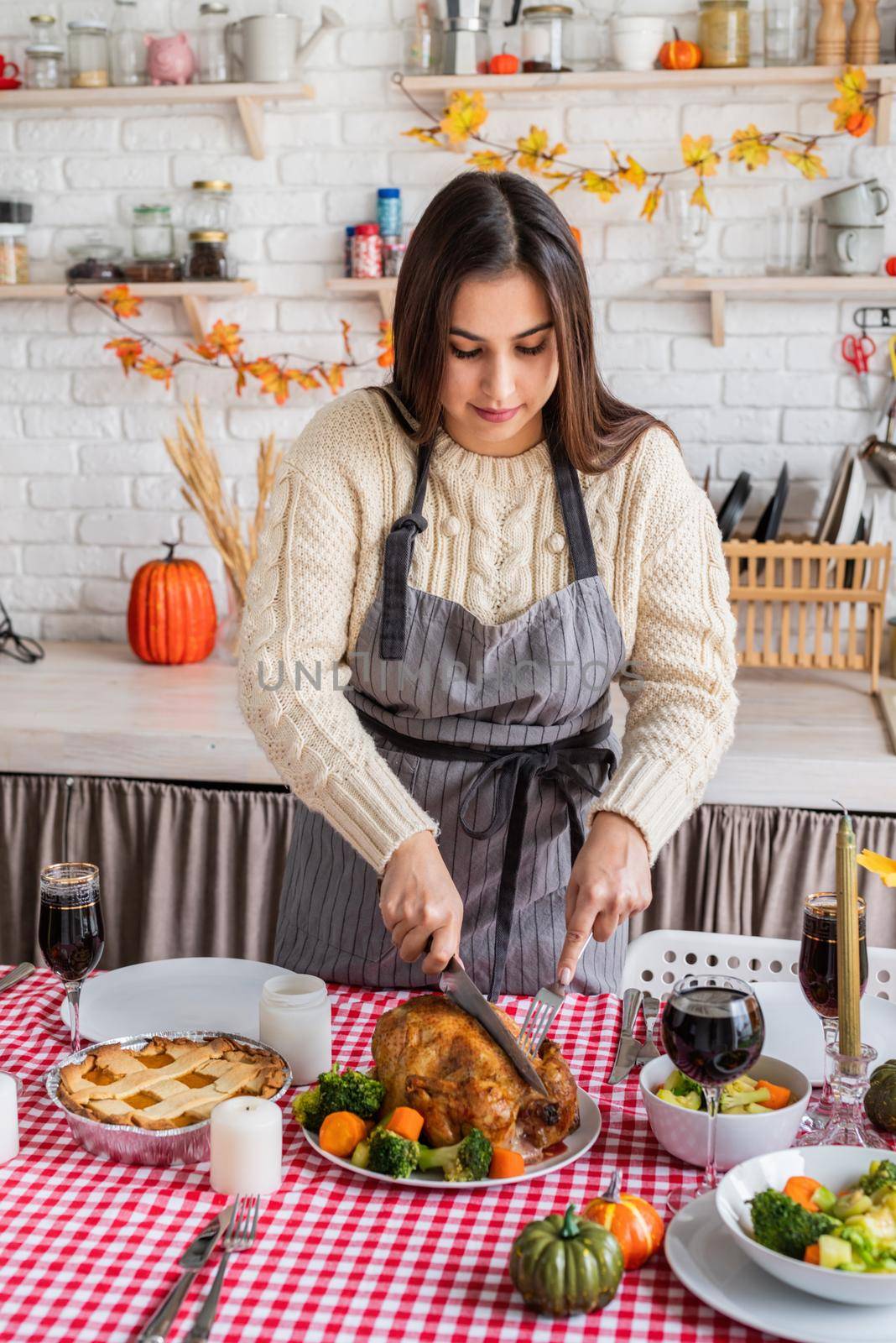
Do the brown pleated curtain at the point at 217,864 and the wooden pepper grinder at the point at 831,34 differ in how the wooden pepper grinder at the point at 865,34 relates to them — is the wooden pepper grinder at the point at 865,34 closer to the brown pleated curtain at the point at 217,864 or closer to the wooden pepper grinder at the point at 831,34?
the wooden pepper grinder at the point at 831,34

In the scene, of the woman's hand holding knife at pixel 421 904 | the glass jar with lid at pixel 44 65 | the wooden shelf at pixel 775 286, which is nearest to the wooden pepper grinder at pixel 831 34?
the wooden shelf at pixel 775 286

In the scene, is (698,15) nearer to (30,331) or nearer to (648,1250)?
(30,331)

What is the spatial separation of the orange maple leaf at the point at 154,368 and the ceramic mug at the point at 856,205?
1426 millimetres

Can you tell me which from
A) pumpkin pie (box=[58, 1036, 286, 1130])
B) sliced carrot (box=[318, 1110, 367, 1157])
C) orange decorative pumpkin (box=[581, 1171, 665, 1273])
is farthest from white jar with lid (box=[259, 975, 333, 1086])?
orange decorative pumpkin (box=[581, 1171, 665, 1273])

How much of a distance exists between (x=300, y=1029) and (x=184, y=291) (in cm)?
212

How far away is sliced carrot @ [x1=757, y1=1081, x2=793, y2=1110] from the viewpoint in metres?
1.20

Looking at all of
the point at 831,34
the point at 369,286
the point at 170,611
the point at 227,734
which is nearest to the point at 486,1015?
the point at 227,734

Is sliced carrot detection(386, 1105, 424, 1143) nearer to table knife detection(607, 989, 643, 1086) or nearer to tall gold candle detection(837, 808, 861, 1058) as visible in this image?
table knife detection(607, 989, 643, 1086)

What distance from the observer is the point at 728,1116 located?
115 centimetres

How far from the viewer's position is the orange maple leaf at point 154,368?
3131mm

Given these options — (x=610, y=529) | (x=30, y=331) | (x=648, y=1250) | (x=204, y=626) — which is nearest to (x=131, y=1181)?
(x=648, y=1250)

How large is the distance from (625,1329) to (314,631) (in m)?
0.81

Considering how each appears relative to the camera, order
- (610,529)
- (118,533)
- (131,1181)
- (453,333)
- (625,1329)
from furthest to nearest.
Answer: (118,533) < (610,529) < (453,333) < (131,1181) < (625,1329)

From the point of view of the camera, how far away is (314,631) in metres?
1.55
